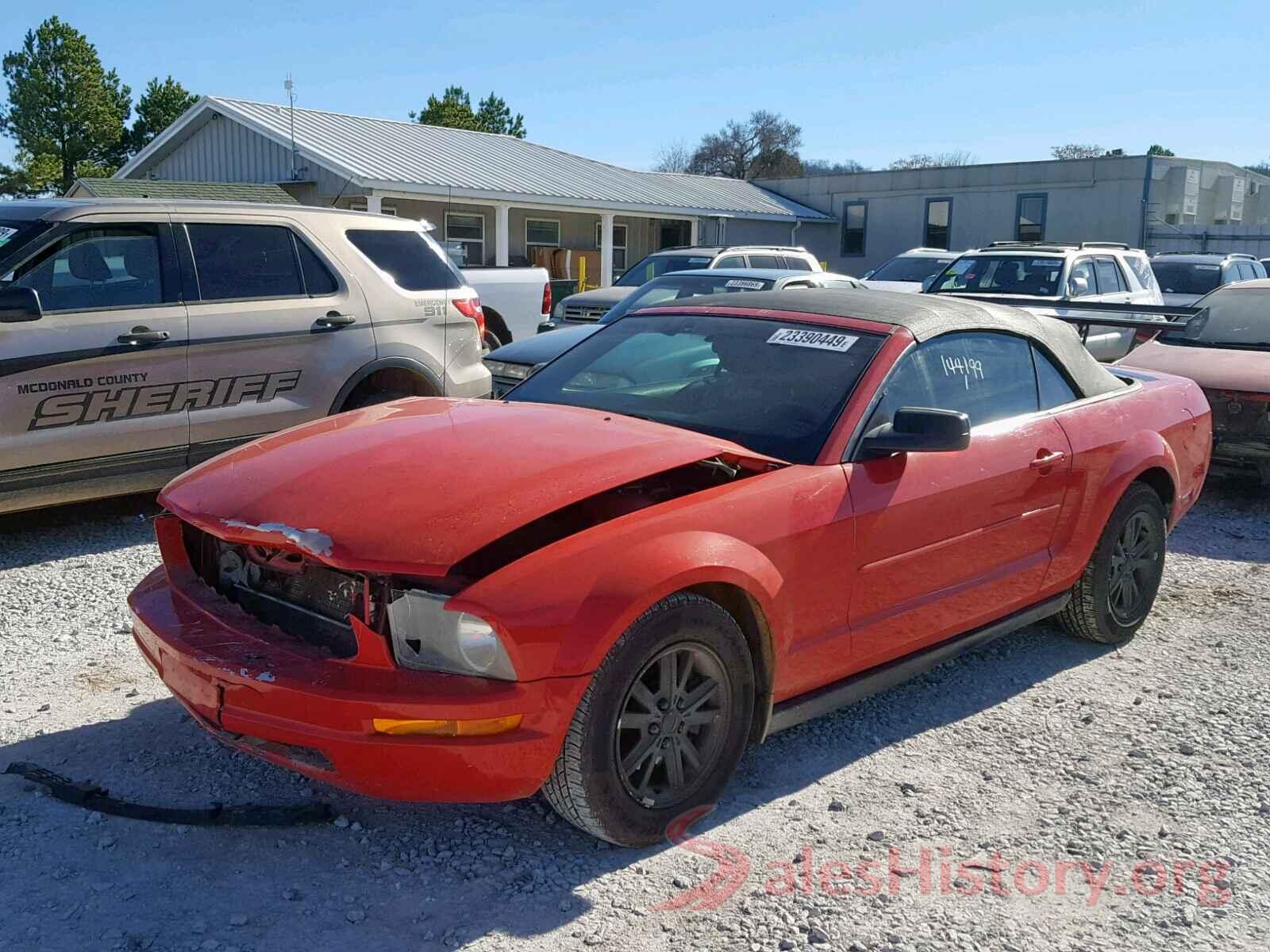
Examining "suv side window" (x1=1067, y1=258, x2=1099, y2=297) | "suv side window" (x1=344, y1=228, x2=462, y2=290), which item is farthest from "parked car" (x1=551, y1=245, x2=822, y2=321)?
"suv side window" (x1=344, y1=228, x2=462, y2=290)

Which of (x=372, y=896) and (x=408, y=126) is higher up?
(x=408, y=126)

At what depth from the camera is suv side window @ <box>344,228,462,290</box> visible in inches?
292

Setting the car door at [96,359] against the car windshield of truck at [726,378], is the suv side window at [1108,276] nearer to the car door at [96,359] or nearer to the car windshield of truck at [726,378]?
the car windshield of truck at [726,378]

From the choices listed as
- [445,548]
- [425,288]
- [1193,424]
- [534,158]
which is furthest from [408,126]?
[445,548]

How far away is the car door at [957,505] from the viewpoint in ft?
12.7

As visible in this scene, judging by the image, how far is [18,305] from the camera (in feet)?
18.2

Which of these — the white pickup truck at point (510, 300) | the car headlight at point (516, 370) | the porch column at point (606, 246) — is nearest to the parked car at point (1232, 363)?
the car headlight at point (516, 370)

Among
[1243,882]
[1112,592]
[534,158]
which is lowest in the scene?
[1243,882]

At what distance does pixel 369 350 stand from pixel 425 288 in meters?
0.70

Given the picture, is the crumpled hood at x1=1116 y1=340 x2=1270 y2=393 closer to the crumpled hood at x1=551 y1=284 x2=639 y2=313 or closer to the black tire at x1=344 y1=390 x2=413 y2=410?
the black tire at x1=344 y1=390 x2=413 y2=410

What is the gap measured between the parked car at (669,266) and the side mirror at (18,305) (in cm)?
720

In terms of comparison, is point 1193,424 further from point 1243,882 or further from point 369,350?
point 369,350

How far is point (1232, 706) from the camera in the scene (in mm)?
4582

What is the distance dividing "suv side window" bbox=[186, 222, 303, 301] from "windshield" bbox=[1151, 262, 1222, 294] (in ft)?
51.4
